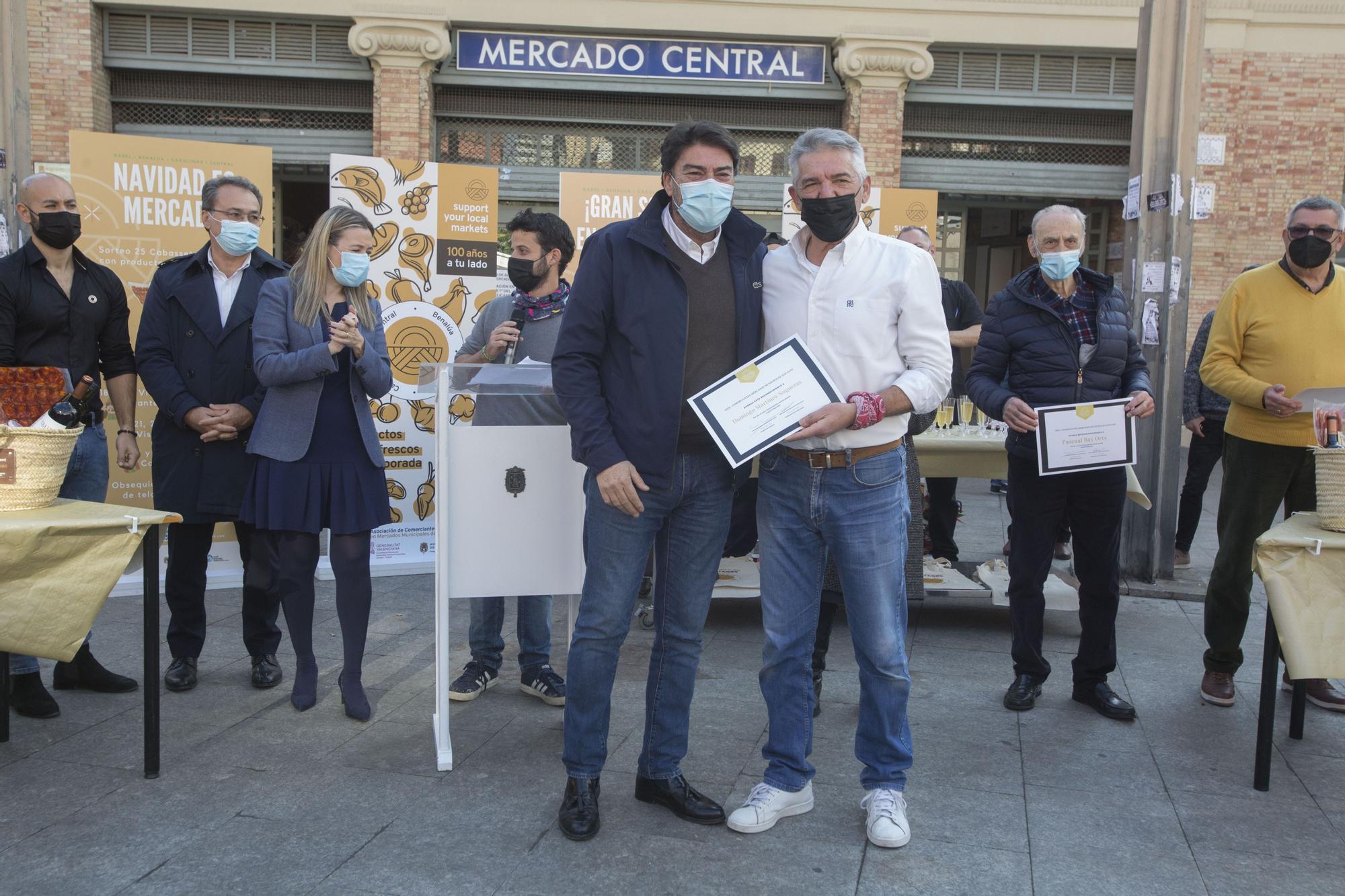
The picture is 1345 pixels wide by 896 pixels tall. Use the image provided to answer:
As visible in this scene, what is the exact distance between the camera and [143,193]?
19.5ft

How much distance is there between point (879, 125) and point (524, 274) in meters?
10.1

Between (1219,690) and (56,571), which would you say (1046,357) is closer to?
(1219,690)

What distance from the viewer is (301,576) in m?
4.24

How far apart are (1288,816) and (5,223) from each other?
19.8ft

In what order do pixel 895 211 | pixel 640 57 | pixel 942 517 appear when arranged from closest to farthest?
pixel 942 517, pixel 895 211, pixel 640 57

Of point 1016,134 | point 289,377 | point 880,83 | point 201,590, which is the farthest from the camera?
point 1016,134

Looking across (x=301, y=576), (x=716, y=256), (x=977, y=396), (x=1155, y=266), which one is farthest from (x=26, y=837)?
(x=1155, y=266)

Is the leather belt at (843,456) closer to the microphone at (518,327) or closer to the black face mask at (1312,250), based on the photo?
the microphone at (518,327)

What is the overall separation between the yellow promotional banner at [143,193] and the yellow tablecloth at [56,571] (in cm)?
285

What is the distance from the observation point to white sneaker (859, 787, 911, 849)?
311 centimetres

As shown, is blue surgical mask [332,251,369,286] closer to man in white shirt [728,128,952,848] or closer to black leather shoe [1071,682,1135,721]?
man in white shirt [728,128,952,848]

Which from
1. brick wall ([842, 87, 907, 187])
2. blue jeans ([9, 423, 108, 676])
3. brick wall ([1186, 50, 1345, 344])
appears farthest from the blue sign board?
blue jeans ([9, 423, 108, 676])

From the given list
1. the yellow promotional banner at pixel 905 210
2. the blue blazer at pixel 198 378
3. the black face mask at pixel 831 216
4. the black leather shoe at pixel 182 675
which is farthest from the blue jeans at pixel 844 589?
the yellow promotional banner at pixel 905 210

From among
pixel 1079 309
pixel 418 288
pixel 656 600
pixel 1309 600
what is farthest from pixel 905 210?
pixel 656 600
